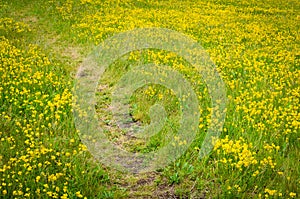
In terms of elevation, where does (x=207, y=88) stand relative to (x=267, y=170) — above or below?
above

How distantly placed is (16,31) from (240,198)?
9.70 m

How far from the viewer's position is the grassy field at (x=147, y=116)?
15.5 feet

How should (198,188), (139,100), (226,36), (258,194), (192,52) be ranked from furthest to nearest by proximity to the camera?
(226,36) → (192,52) → (139,100) → (198,188) → (258,194)

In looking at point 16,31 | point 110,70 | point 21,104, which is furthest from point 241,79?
point 16,31

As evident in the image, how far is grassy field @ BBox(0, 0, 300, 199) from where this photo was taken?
4.72m

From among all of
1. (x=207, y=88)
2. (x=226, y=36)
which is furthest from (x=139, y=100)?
(x=226, y=36)

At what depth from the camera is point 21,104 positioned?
6.58m

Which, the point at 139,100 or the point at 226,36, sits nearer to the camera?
the point at 139,100

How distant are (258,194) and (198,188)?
2.64 ft

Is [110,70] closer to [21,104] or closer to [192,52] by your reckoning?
[192,52]

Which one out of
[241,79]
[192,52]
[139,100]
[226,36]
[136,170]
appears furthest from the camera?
[226,36]

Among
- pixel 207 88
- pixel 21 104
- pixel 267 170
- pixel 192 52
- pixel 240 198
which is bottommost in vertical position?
pixel 240 198

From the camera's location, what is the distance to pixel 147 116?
6.91 m

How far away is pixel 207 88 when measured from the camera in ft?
25.7
